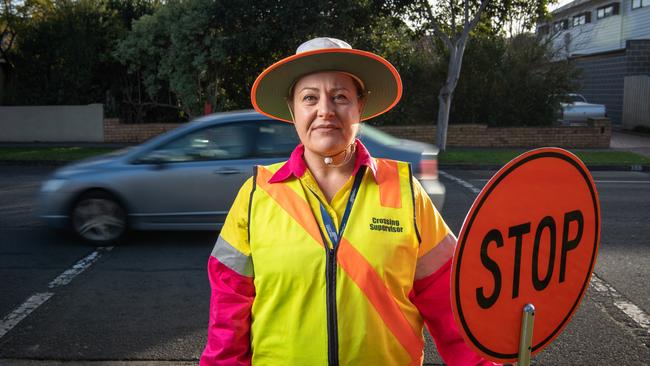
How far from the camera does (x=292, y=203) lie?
212 cm

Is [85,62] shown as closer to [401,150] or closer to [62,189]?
[62,189]

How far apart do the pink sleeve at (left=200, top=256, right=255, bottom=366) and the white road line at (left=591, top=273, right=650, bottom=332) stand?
4194mm

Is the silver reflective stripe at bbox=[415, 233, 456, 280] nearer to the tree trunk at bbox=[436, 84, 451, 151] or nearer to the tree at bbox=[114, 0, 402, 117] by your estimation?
the tree at bbox=[114, 0, 402, 117]

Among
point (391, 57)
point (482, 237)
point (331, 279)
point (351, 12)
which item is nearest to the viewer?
point (482, 237)

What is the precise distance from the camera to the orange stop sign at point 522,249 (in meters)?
1.76

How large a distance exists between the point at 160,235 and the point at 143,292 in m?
2.37

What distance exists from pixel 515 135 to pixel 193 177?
15.2m

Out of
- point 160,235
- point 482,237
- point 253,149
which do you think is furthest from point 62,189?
point 482,237

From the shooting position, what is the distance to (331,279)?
201 centimetres

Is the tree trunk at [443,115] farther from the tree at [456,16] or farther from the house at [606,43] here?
the house at [606,43]

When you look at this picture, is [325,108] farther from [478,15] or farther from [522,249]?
[478,15]

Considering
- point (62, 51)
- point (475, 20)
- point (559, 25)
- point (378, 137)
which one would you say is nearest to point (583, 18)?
point (559, 25)

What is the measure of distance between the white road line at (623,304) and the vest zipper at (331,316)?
4.12 metres

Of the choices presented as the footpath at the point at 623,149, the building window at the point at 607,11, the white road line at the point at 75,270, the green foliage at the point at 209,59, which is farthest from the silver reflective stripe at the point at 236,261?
the building window at the point at 607,11
